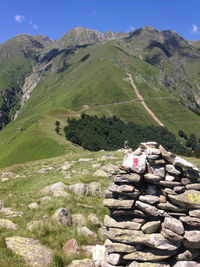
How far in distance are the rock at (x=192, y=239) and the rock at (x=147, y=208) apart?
1.81 meters

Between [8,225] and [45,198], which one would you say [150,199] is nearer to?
[8,225]

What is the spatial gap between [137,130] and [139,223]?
192m

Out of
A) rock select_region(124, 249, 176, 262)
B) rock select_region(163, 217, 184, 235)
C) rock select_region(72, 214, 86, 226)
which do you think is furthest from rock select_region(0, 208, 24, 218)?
rock select_region(163, 217, 184, 235)

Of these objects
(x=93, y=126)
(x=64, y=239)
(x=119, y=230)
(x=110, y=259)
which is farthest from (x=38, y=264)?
(x=93, y=126)

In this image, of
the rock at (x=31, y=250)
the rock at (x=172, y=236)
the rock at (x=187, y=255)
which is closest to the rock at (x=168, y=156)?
the rock at (x=172, y=236)

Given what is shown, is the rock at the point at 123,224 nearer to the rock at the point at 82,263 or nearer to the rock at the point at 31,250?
the rock at the point at 82,263

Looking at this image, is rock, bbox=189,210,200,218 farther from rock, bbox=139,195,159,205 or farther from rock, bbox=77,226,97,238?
rock, bbox=77,226,97,238

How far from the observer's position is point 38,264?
10.0m

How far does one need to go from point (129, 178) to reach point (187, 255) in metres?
4.87

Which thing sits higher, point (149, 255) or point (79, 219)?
point (149, 255)

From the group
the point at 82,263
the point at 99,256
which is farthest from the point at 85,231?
the point at 82,263

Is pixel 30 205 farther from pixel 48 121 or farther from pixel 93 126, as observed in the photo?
pixel 93 126

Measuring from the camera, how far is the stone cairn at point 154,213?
33.5ft

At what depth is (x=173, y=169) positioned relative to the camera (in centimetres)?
1157
